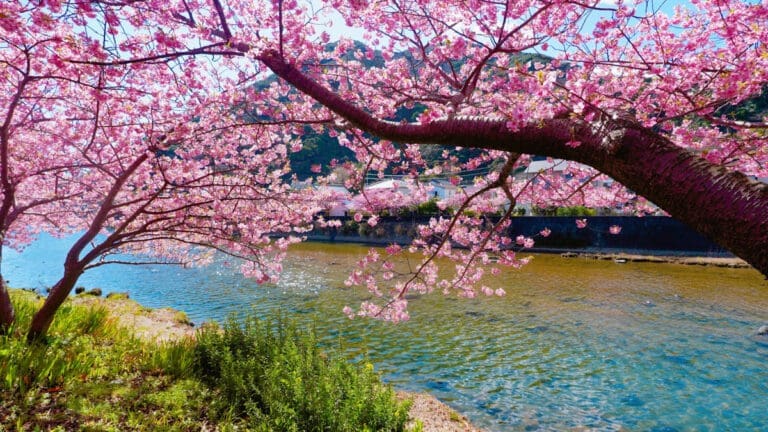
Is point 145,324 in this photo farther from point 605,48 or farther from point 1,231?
point 605,48

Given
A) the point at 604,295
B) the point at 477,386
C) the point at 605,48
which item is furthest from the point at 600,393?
the point at 604,295

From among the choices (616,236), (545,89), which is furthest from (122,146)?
(616,236)

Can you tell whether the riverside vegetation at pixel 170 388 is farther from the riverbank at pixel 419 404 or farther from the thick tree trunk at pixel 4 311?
the riverbank at pixel 419 404

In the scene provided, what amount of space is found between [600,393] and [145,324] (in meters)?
11.1

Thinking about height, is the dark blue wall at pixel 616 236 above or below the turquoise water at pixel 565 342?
above

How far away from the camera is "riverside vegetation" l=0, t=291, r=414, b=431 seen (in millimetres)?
4715

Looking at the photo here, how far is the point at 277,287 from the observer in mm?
20203

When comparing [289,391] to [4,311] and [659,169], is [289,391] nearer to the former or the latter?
[4,311]

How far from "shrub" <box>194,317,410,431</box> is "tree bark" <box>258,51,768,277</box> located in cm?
379

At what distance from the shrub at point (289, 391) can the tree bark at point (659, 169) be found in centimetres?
379

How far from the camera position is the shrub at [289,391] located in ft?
16.6

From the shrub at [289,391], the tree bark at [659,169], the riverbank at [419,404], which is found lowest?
the riverbank at [419,404]

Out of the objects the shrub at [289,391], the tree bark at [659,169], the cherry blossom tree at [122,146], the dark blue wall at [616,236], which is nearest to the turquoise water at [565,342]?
the shrub at [289,391]

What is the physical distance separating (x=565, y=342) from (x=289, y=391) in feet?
30.3
